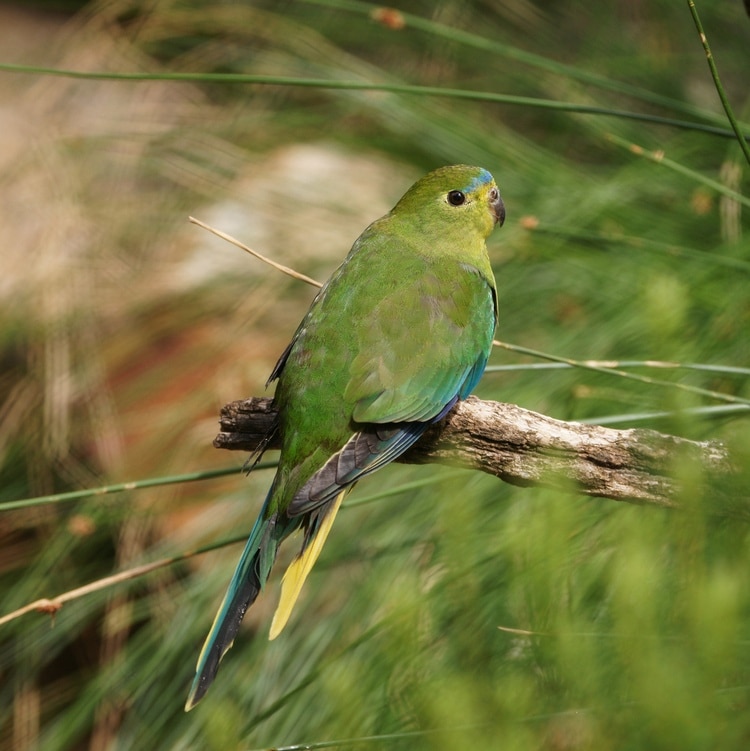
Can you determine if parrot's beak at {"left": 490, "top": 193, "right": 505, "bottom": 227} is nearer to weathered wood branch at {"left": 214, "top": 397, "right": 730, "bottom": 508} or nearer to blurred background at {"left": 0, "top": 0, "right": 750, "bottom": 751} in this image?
blurred background at {"left": 0, "top": 0, "right": 750, "bottom": 751}

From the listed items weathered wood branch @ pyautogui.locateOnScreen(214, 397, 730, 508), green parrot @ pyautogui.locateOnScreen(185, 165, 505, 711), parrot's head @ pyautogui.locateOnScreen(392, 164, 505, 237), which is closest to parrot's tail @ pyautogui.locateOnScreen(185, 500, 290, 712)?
green parrot @ pyautogui.locateOnScreen(185, 165, 505, 711)

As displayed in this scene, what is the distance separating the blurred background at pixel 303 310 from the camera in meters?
1.35

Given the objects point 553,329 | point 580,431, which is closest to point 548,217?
point 553,329

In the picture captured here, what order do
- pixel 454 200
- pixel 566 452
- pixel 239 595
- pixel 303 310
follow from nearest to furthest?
pixel 566 452 < pixel 239 595 < pixel 454 200 < pixel 303 310

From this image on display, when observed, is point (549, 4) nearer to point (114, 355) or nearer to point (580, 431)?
point (114, 355)

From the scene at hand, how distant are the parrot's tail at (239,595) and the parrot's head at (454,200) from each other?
23.0 inches

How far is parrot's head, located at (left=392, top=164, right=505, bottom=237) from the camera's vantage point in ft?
5.22

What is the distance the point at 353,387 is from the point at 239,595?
0.98ft

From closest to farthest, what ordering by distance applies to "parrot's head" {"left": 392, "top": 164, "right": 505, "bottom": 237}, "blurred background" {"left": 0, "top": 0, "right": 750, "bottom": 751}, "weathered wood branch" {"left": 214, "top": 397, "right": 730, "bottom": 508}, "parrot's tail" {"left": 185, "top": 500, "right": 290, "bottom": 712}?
"weathered wood branch" {"left": 214, "top": 397, "right": 730, "bottom": 508} < "parrot's tail" {"left": 185, "top": 500, "right": 290, "bottom": 712} < "blurred background" {"left": 0, "top": 0, "right": 750, "bottom": 751} < "parrot's head" {"left": 392, "top": 164, "right": 505, "bottom": 237}

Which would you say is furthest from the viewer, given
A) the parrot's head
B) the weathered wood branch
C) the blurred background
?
the parrot's head

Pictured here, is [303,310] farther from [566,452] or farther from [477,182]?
[566,452]

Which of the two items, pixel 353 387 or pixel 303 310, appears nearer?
pixel 353 387

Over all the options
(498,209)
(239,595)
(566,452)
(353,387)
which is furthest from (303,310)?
(566,452)

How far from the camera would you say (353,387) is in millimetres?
1268
